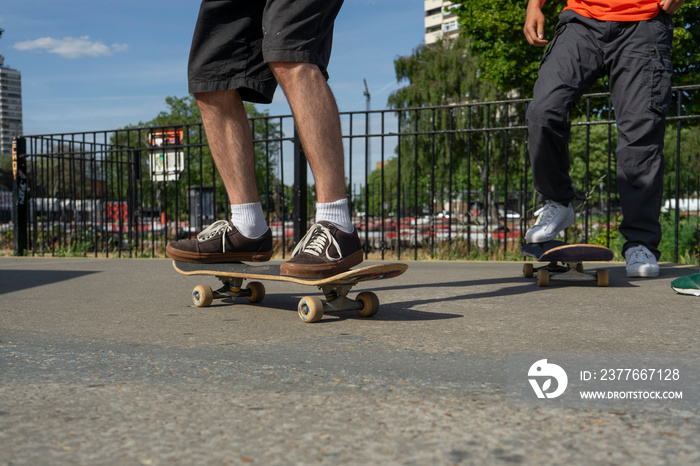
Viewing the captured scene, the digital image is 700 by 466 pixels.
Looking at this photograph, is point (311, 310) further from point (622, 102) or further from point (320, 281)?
point (622, 102)

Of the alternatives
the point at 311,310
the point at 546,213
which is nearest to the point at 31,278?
the point at 311,310

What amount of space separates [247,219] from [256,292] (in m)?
0.35

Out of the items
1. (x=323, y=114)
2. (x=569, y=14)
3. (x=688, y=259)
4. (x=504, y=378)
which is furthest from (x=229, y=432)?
(x=688, y=259)

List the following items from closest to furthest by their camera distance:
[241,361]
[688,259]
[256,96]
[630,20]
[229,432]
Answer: [229,432]
[241,361]
[256,96]
[630,20]
[688,259]

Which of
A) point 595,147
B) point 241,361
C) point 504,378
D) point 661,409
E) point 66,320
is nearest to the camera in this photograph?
point 661,409

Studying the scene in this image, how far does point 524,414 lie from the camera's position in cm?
118

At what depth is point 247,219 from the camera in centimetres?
281

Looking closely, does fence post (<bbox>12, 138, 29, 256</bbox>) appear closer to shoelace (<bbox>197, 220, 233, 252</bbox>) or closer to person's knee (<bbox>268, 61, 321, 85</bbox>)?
shoelace (<bbox>197, 220, 233, 252</bbox>)

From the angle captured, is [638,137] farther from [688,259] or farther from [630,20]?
[688,259]

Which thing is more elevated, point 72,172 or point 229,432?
point 72,172

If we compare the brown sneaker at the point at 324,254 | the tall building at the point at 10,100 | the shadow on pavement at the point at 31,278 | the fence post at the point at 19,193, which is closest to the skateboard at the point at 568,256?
the brown sneaker at the point at 324,254

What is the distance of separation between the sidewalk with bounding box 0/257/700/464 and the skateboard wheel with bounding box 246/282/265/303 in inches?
2.5

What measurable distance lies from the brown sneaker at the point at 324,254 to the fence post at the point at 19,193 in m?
7.47

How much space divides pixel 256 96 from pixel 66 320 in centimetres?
127
